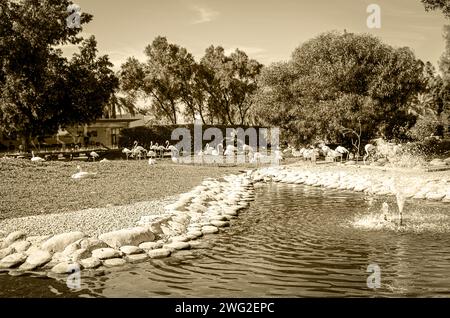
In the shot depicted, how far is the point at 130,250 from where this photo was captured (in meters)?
9.25

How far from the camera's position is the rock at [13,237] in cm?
943

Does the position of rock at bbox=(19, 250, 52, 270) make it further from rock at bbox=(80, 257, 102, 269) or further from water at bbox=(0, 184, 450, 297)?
rock at bbox=(80, 257, 102, 269)

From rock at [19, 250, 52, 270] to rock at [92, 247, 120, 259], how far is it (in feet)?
2.82

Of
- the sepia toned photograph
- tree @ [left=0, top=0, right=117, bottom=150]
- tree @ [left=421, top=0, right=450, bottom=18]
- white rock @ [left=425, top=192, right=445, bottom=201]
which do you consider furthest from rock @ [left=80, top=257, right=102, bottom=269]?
tree @ [left=0, top=0, right=117, bottom=150]

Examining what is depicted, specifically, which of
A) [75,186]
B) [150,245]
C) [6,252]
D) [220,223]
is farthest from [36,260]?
[75,186]

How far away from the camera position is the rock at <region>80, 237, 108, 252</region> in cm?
913

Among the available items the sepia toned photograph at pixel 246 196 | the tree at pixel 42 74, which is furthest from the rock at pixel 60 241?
the tree at pixel 42 74

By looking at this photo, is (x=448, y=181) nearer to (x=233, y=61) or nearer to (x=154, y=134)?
(x=154, y=134)

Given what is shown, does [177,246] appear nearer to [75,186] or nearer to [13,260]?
[13,260]

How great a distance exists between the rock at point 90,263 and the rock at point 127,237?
2.64ft

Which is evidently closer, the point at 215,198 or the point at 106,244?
the point at 106,244
